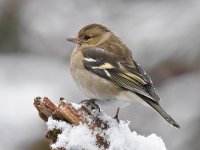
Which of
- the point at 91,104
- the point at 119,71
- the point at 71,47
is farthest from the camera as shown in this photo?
the point at 71,47

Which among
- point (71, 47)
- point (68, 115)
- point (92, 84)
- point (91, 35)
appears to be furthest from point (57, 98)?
point (68, 115)

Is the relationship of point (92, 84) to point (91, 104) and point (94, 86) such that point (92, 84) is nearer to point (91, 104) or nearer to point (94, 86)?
point (94, 86)

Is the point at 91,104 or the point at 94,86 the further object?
the point at 94,86

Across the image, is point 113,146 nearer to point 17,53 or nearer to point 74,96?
point 74,96

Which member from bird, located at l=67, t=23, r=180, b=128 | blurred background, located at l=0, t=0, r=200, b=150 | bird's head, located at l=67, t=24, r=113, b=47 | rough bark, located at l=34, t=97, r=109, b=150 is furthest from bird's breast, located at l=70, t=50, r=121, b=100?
blurred background, located at l=0, t=0, r=200, b=150

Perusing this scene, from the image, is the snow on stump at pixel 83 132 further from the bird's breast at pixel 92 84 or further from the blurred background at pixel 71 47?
the blurred background at pixel 71 47

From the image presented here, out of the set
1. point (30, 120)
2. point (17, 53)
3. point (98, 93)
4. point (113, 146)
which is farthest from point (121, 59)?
point (17, 53)
